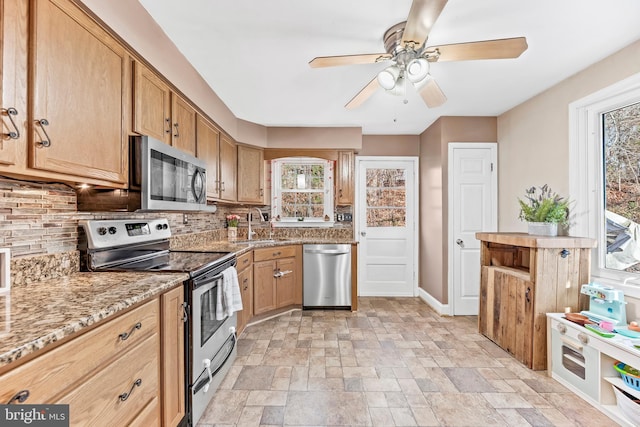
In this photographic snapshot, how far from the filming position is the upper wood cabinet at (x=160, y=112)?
1.72 m

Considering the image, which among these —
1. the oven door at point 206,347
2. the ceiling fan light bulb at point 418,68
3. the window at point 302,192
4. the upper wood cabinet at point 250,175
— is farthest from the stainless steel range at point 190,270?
the window at point 302,192

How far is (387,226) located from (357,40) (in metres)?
2.94

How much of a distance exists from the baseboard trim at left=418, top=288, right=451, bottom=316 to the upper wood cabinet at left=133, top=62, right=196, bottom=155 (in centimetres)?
326

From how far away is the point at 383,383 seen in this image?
2146 millimetres

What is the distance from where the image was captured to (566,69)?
8.00ft

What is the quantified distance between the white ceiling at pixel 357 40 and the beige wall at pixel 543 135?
98 millimetres

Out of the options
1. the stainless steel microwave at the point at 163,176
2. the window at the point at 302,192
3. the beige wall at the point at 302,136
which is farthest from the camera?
the window at the point at 302,192

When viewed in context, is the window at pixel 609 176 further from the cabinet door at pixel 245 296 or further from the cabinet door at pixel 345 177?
the cabinet door at pixel 245 296

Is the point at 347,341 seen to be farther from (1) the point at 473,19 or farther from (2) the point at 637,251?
(1) the point at 473,19

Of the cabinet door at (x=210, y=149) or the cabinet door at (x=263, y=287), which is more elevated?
the cabinet door at (x=210, y=149)

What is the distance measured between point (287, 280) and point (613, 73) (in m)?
3.47

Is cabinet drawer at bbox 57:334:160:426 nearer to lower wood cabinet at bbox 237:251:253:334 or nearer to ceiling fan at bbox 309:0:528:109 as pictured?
lower wood cabinet at bbox 237:251:253:334

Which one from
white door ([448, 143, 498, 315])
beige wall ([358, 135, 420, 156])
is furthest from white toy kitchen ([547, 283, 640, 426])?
beige wall ([358, 135, 420, 156])

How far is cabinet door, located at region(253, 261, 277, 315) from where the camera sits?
329 centimetres
